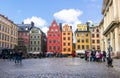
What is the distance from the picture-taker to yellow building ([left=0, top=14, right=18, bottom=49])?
335 feet

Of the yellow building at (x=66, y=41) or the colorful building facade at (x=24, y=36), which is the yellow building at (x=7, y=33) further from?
the yellow building at (x=66, y=41)

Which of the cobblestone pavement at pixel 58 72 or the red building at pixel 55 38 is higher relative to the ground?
the red building at pixel 55 38

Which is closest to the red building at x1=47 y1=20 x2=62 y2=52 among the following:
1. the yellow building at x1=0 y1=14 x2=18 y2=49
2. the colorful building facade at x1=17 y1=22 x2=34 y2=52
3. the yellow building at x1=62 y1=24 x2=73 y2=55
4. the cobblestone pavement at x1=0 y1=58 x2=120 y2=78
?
the yellow building at x1=62 y1=24 x2=73 y2=55

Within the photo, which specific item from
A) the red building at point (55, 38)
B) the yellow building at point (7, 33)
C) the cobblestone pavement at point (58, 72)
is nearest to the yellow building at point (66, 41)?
the red building at point (55, 38)

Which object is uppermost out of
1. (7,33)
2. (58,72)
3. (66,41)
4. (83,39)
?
(7,33)

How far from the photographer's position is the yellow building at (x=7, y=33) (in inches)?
4026

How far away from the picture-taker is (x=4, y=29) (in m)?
106

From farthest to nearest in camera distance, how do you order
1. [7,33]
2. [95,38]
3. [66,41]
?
1. [66,41]
2. [95,38]
3. [7,33]

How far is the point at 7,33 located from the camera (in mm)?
110812

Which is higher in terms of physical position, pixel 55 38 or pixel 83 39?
pixel 55 38

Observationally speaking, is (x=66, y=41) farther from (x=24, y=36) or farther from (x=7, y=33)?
(x=7, y=33)

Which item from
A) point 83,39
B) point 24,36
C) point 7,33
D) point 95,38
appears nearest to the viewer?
point 7,33

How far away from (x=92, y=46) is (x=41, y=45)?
25636mm

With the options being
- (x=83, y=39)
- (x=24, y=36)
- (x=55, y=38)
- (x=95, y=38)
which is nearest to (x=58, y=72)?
(x=95, y=38)
